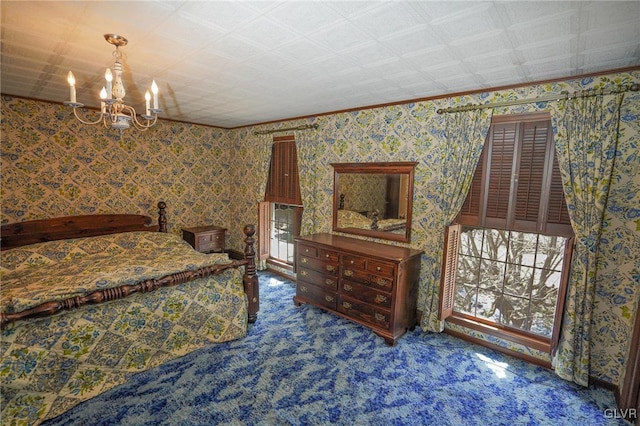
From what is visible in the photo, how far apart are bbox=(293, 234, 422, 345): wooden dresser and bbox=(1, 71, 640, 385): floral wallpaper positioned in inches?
13.4

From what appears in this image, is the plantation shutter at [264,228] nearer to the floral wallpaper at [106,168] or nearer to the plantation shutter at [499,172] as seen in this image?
the floral wallpaper at [106,168]

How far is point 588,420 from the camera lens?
2127mm

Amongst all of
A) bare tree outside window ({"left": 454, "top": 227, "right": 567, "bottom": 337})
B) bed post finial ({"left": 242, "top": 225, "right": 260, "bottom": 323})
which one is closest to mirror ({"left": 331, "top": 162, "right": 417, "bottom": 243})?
bare tree outside window ({"left": 454, "top": 227, "right": 567, "bottom": 337})

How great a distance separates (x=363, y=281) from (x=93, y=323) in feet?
7.83

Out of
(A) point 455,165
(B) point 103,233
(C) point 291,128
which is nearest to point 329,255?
(A) point 455,165

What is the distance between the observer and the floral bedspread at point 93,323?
6.48 feet

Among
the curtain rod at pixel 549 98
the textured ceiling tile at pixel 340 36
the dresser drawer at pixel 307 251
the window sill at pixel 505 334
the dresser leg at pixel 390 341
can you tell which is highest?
the textured ceiling tile at pixel 340 36

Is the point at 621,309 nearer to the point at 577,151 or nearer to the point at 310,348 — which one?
the point at 577,151

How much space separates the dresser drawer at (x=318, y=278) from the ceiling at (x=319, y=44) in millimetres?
2057

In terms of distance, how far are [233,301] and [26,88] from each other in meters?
3.14

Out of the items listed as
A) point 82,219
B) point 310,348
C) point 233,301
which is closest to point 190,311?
point 233,301

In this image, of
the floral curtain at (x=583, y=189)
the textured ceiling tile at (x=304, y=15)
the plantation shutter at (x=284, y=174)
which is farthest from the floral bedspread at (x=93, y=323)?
the floral curtain at (x=583, y=189)

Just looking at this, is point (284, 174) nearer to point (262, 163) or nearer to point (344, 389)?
point (262, 163)

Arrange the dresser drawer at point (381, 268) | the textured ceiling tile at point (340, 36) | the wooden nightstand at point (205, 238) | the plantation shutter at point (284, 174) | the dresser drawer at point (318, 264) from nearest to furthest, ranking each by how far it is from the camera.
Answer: the textured ceiling tile at point (340, 36), the dresser drawer at point (381, 268), the dresser drawer at point (318, 264), the plantation shutter at point (284, 174), the wooden nightstand at point (205, 238)
